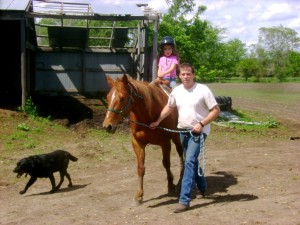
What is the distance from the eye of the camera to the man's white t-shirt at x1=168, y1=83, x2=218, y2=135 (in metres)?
6.13

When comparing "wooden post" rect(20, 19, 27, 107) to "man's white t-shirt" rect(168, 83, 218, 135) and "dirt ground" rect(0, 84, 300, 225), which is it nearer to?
"dirt ground" rect(0, 84, 300, 225)

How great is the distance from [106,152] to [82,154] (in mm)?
641

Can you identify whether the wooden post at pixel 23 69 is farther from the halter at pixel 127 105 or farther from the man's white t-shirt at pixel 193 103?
the man's white t-shirt at pixel 193 103

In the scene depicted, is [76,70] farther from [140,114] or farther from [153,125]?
[153,125]

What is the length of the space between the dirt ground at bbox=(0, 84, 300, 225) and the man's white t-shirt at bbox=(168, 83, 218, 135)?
3.88 ft

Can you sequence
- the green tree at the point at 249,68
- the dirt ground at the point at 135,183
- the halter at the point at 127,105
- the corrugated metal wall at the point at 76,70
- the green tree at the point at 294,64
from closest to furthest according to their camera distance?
the dirt ground at the point at 135,183 → the halter at the point at 127,105 → the corrugated metal wall at the point at 76,70 → the green tree at the point at 249,68 → the green tree at the point at 294,64

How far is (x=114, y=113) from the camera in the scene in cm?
620

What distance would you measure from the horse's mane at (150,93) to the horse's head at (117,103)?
0.26m

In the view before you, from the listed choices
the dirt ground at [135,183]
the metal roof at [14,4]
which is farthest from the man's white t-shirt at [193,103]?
the metal roof at [14,4]

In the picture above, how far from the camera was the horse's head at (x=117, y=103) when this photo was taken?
20.1 ft

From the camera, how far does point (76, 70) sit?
20.2 m

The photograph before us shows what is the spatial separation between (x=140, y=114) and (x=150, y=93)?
1.33 feet

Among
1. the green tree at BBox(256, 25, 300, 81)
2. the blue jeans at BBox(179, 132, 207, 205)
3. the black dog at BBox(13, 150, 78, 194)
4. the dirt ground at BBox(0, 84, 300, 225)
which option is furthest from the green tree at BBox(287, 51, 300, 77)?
the blue jeans at BBox(179, 132, 207, 205)

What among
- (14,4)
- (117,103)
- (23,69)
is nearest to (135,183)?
(117,103)
